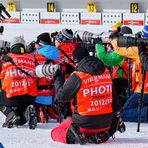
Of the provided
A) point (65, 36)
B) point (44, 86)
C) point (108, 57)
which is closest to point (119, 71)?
point (108, 57)

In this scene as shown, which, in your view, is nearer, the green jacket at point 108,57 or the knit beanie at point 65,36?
the green jacket at point 108,57

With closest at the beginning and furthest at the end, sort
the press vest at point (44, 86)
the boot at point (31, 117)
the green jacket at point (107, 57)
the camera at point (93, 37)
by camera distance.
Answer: the camera at point (93, 37) < the boot at point (31, 117) < the press vest at point (44, 86) < the green jacket at point (107, 57)

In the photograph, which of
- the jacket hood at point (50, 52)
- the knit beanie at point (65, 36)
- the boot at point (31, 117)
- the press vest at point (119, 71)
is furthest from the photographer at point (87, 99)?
the press vest at point (119, 71)

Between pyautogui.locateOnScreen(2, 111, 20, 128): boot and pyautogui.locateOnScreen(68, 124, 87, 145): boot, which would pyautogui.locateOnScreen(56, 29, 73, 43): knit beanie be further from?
pyautogui.locateOnScreen(68, 124, 87, 145): boot

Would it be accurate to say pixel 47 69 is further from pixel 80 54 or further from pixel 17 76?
pixel 17 76

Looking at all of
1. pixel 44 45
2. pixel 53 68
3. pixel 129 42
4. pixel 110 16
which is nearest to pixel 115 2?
pixel 110 16

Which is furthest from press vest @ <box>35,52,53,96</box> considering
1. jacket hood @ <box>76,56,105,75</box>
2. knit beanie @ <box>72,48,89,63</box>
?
jacket hood @ <box>76,56,105,75</box>

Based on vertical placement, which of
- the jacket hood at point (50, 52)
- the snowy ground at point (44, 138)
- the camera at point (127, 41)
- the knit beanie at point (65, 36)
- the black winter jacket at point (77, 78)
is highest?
the camera at point (127, 41)

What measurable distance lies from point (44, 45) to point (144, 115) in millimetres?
1516

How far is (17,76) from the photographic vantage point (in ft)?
25.2

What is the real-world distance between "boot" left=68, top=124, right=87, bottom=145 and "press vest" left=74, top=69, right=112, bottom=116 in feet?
0.51

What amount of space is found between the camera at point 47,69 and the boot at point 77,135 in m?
0.61

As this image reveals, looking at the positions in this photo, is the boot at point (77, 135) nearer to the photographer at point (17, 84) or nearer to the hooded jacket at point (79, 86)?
the hooded jacket at point (79, 86)

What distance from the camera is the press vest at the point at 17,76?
7664 mm
